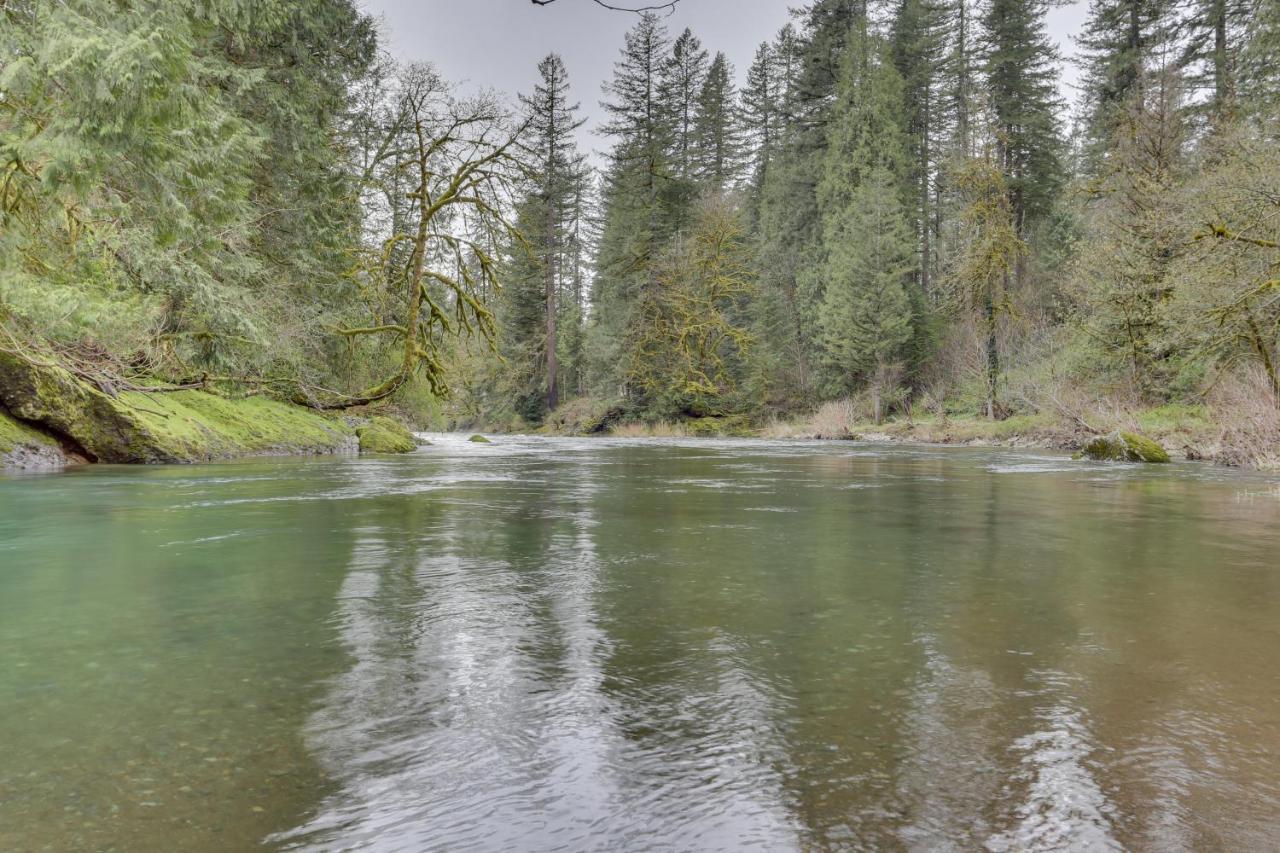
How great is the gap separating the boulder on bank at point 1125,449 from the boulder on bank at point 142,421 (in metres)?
16.9

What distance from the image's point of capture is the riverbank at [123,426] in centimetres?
1205

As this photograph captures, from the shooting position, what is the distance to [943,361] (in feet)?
111

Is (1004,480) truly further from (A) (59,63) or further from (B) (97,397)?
(B) (97,397)

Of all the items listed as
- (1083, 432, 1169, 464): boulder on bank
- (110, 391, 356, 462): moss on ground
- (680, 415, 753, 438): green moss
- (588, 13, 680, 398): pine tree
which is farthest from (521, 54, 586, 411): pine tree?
(1083, 432, 1169, 464): boulder on bank

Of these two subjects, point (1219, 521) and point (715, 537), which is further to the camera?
point (1219, 521)

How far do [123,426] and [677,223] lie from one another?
29619 mm

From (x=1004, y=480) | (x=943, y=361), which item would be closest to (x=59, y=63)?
(x=1004, y=480)

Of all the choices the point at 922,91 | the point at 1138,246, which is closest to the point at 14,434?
the point at 1138,246

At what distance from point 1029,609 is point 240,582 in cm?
450

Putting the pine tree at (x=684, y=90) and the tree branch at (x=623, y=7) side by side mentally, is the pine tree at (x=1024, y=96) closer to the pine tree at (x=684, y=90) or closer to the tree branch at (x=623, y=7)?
the pine tree at (x=684, y=90)

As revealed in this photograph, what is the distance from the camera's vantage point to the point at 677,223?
39.2 meters

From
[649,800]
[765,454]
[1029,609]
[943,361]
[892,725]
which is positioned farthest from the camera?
[943,361]

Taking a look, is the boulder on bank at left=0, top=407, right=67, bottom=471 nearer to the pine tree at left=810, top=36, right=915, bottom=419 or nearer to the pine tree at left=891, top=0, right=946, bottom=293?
the pine tree at left=810, top=36, right=915, bottom=419

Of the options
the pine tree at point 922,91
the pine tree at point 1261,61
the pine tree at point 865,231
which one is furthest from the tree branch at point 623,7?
the pine tree at point 922,91
